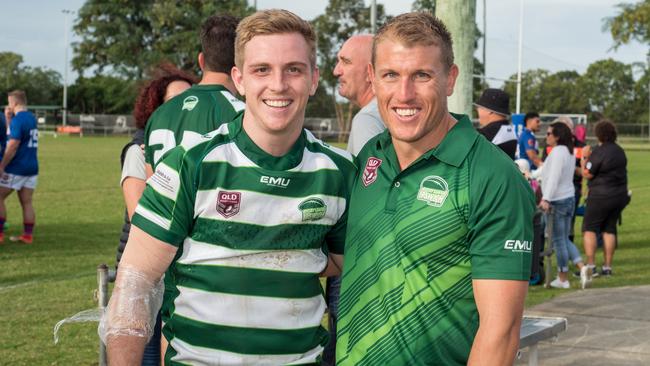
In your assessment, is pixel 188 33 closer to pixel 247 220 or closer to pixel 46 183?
pixel 46 183

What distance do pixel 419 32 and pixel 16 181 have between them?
38.9 feet

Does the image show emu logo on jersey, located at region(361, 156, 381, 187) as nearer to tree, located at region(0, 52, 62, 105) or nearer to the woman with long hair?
the woman with long hair

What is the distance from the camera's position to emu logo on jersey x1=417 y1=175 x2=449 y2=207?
2.69 m

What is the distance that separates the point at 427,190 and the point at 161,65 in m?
3.23

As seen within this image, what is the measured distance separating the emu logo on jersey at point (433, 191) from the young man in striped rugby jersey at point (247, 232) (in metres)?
0.38

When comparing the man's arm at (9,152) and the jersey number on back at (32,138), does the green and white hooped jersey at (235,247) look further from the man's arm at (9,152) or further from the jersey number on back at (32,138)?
the jersey number on back at (32,138)

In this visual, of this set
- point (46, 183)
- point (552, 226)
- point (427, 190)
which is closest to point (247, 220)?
point (427, 190)

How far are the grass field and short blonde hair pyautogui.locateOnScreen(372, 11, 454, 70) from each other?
5235mm

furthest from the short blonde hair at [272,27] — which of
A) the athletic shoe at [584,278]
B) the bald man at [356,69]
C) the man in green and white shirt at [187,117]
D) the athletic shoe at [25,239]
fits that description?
the athletic shoe at [25,239]

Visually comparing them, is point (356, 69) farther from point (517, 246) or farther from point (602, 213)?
point (602, 213)

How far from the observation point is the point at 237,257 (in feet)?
9.27

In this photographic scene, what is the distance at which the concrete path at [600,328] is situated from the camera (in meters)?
7.34

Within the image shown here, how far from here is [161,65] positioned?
557 cm

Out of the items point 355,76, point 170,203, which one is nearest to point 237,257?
point 170,203
